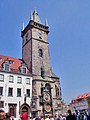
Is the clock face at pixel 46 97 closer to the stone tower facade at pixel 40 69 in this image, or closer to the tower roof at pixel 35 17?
the stone tower facade at pixel 40 69

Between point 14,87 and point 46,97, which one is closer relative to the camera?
point 14,87

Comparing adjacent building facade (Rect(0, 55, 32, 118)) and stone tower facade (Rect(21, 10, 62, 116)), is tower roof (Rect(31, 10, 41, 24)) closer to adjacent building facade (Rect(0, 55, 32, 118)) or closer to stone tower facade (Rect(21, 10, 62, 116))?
stone tower facade (Rect(21, 10, 62, 116))

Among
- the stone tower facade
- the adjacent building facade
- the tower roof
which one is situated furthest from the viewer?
the tower roof

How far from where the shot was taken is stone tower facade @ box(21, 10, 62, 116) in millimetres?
35559

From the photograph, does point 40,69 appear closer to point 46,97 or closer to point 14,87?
point 46,97

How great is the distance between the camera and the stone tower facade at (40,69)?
3556cm

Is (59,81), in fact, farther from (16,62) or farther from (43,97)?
(16,62)

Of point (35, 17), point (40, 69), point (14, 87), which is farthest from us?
point (35, 17)

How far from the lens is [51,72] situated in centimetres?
4172

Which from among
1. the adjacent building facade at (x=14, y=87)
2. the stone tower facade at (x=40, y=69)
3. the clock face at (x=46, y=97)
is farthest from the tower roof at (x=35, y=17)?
the clock face at (x=46, y=97)

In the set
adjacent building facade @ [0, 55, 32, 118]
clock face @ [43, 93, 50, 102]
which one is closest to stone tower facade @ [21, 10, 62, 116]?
clock face @ [43, 93, 50, 102]

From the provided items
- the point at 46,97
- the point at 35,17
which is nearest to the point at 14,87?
the point at 46,97

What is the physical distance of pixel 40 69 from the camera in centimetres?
3903

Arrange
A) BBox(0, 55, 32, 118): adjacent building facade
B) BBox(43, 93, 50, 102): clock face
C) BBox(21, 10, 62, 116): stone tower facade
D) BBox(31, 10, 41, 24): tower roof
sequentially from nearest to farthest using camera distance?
BBox(0, 55, 32, 118): adjacent building facade, BBox(21, 10, 62, 116): stone tower facade, BBox(43, 93, 50, 102): clock face, BBox(31, 10, 41, 24): tower roof
